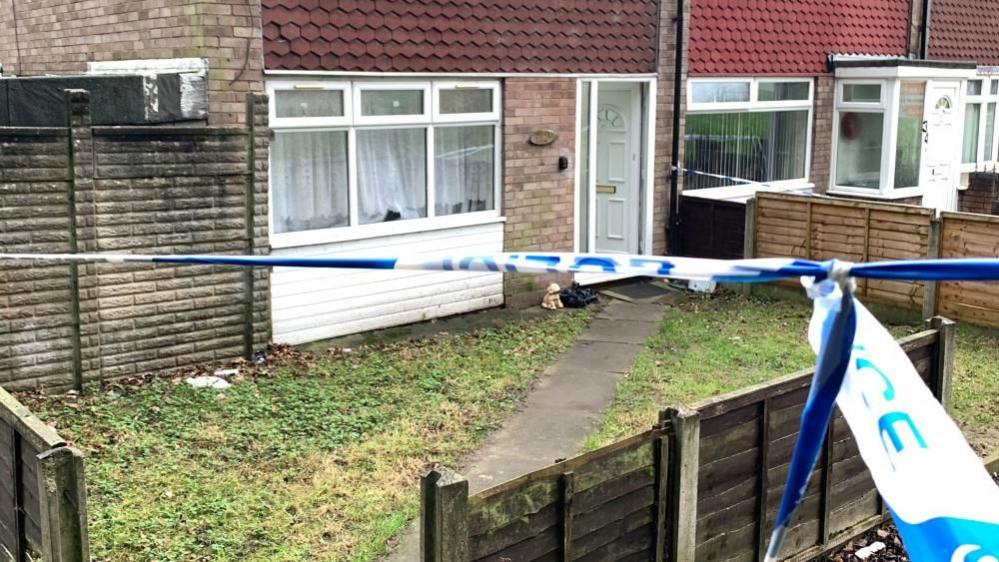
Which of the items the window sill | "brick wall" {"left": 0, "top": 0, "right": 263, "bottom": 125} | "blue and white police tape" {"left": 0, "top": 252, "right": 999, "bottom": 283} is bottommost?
the window sill

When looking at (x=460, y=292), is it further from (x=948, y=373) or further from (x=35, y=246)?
(x=948, y=373)

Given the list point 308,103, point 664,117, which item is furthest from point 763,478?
point 664,117

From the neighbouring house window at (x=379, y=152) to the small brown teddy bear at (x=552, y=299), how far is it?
1.21m

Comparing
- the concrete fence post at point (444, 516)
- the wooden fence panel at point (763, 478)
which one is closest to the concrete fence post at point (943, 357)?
the wooden fence panel at point (763, 478)

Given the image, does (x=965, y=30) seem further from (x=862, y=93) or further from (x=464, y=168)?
(x=464, y=168)

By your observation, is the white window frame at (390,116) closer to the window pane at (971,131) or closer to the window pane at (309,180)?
the window pane at (309,180)

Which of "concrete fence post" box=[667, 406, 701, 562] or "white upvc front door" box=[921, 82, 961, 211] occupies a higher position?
"white upvc front door" box=[921, 82, 961, 211]

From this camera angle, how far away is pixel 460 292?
36.0 ft

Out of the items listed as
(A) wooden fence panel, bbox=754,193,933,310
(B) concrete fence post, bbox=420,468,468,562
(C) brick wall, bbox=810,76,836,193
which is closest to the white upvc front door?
(C) brick wall, bbox=810,76,836,193

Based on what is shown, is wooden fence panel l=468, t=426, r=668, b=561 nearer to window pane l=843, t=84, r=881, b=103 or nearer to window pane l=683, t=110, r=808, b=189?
window pane l=683, t=110, r=808, b=189

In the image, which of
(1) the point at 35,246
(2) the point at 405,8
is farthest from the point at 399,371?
(2) the point at 405,8

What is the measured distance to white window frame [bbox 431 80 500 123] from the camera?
417 inches

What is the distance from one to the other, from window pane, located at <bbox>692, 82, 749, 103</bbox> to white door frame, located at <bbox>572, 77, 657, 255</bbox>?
35.1 inches

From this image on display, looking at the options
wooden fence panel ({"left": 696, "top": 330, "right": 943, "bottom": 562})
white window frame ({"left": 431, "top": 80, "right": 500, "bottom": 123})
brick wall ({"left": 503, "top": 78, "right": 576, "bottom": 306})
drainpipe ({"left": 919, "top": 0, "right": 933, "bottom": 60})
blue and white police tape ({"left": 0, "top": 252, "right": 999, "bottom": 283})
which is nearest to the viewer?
blue and white police tape ({"left": 0, "top": 252, "right": 999, "bottom": 283})
